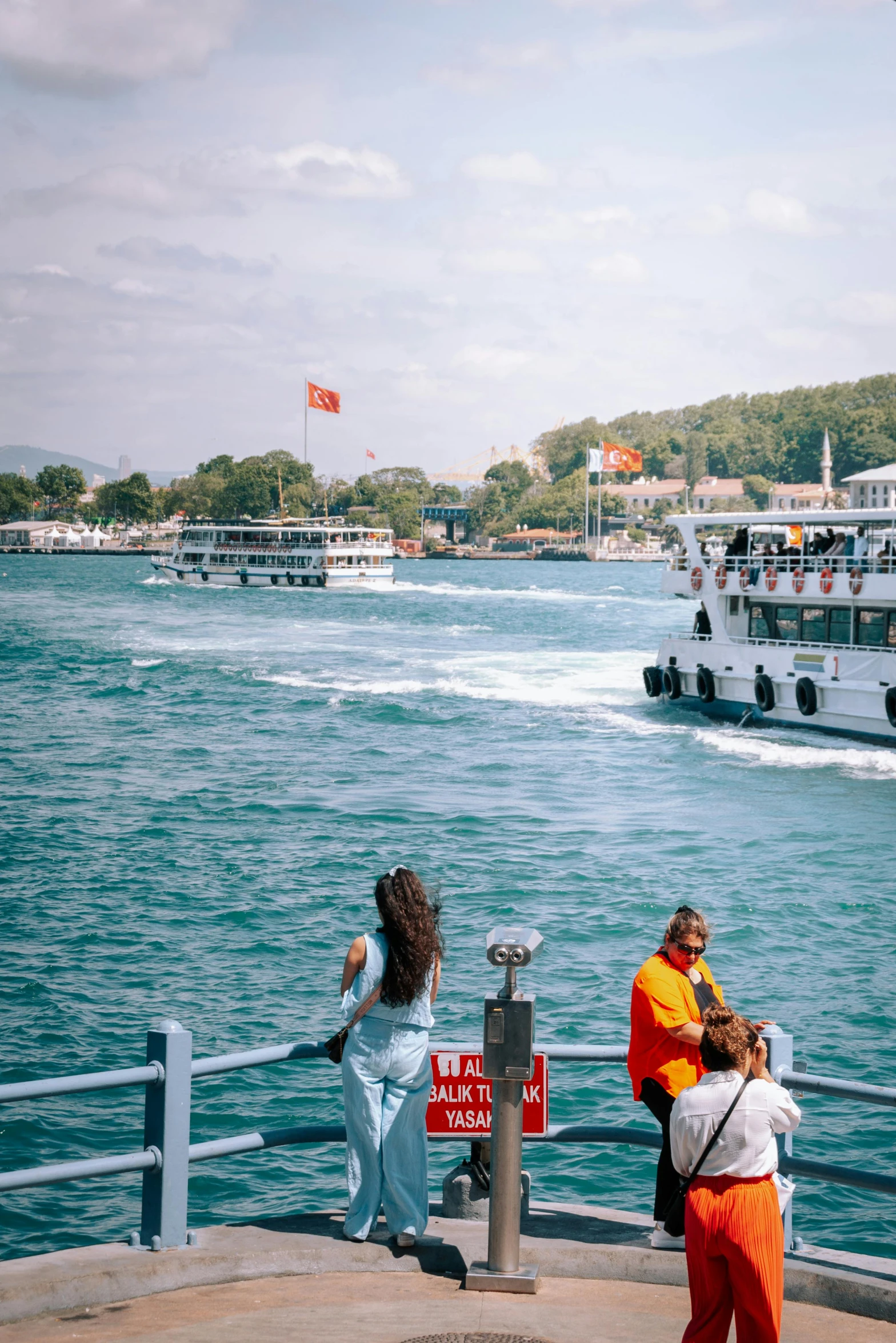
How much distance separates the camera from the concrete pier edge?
571 centimetres

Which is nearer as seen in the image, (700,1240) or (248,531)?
(700,1240)

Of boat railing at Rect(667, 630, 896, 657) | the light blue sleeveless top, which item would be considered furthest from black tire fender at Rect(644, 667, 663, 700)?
the light blue sleeveless top

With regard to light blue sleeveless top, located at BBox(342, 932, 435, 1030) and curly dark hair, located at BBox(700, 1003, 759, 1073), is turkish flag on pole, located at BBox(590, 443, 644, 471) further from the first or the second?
curly dark hair, located at BBox(700, 1003, 759, 1073)

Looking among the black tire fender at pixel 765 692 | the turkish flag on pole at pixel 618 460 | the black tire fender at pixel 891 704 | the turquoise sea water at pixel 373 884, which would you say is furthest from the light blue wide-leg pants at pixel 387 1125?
the turkish flag on pole at pixel 618 460

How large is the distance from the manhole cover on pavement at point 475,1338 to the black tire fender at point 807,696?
99.4ft

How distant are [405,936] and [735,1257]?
1.98 meters

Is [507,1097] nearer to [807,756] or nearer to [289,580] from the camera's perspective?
[807,756]

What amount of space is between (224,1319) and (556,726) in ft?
115

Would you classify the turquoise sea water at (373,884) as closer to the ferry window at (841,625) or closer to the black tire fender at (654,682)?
the black tire fender at (654,682)

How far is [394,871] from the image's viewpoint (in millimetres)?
6418

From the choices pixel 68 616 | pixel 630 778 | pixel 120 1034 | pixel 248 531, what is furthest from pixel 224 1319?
pixel 248 531

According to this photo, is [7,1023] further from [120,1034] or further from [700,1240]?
[700,1240]

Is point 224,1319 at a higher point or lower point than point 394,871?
lower

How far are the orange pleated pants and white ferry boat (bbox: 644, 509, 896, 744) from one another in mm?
28257
